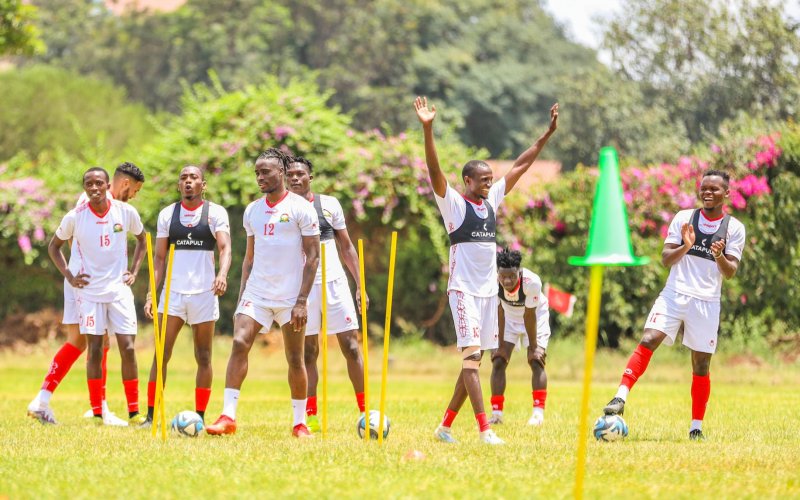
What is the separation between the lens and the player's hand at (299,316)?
10086mm

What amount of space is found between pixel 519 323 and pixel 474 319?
2.84 metres

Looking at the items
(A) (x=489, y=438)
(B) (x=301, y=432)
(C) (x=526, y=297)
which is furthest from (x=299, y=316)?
(C) (x=526, y=297)

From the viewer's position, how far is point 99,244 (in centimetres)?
1194

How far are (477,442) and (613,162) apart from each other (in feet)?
12.7

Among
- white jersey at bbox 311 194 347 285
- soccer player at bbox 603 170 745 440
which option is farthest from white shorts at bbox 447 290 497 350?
white jersey at bbox 311 194 347 285

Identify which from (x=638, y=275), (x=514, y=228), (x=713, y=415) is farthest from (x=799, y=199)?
(x=713, y=415)

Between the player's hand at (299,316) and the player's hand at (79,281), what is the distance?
9.31ft

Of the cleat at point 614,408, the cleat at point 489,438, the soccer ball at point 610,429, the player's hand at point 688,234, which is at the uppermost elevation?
the player's hand at point 688,234

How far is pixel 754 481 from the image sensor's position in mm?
7863

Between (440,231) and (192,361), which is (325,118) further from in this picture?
(192,361)

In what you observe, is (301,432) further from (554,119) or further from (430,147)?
(554,119)

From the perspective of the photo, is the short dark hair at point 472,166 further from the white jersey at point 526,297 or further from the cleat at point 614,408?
the cleat at point 614,408

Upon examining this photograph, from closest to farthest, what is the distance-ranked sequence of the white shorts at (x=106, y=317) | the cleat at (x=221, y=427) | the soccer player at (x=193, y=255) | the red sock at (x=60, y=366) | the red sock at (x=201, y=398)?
the cleat at (x=221, y=427) < the red sock at (x=201, y=398) < the soccer player at (x=193, y=255) < the white shorts at (x=106, y=317) < the red sock at (x=60, y=366)

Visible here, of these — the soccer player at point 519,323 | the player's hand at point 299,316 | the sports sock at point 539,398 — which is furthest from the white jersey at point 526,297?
the player's hand at point 299,316
